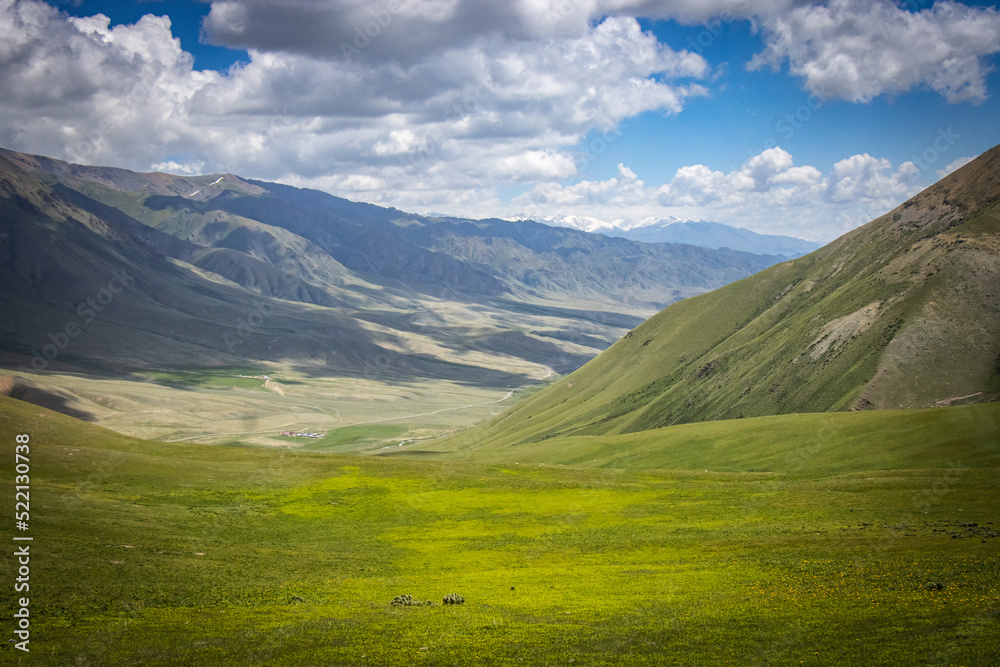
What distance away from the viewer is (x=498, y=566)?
149 ft

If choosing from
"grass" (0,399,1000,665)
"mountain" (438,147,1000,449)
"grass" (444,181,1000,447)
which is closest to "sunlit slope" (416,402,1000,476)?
"mountain" (438,147,1000,449)

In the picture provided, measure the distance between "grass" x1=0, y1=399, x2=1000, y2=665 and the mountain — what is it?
128 ft

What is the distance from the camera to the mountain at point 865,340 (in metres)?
118

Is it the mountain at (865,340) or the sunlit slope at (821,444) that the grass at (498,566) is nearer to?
the sunlit slope at (821,444)

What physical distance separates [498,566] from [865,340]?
377 ft

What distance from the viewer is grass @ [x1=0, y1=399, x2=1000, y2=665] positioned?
2698 cm

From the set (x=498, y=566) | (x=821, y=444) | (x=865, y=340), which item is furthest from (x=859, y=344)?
(x=498, y=566)

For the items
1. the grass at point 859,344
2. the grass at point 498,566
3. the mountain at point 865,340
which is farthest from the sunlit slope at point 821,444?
the grass at point 859,344

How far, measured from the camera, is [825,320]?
15238 centimetres

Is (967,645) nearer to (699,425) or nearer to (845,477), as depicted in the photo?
(845,477)

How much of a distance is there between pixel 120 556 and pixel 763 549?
4037 cm

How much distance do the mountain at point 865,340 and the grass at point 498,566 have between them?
39.1 meters

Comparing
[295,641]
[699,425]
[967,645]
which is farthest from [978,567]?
[699,425]

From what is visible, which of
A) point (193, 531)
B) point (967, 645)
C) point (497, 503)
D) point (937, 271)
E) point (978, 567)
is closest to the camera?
point (967, 645)
